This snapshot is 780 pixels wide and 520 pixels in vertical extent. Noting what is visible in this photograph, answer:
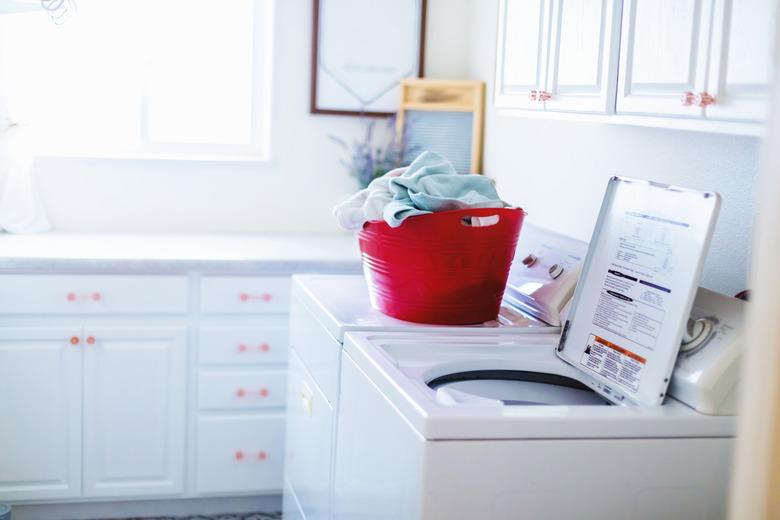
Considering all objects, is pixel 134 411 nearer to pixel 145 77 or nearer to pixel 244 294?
pixel 244 294

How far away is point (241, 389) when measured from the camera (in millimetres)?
3184

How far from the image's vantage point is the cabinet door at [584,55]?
1.84 meters

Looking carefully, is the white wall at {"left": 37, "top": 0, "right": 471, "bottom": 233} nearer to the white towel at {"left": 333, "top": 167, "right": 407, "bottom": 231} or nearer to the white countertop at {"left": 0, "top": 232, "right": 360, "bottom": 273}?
the white countertop at {"left": 0, "top": 232, "right": 360, "bottom": 273}

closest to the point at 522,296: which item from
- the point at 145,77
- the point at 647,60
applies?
the point at 647,60

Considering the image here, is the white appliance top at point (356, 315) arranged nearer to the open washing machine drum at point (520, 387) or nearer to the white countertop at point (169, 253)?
the open washing machine drum at point (520, 387)

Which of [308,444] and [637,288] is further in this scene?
[308,444]

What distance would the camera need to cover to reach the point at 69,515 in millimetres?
3172

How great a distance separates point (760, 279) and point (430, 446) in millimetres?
754

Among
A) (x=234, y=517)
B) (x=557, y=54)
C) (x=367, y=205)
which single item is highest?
(x=557, y=54)

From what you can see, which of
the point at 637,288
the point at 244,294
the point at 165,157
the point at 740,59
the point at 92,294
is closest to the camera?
the point at 740,59

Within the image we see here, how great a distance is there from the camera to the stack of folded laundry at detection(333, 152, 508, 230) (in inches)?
82.3

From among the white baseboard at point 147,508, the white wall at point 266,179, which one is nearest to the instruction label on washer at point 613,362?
the white baseboard at point 147,508

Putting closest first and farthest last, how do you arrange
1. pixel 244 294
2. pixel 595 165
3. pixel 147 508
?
pixel 595 165
pixel 244 294
pixel 147 508

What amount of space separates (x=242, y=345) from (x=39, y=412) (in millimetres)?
653
